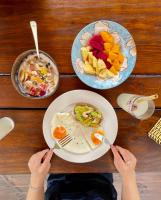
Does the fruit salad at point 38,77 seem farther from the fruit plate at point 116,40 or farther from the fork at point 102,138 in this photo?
the fork at point 102,138

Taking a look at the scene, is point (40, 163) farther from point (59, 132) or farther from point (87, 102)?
point (87, 102)

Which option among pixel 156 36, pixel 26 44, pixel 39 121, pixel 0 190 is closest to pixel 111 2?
pixel 156 36

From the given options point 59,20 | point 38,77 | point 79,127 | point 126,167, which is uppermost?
point 59,20

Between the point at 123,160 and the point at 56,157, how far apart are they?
19cm

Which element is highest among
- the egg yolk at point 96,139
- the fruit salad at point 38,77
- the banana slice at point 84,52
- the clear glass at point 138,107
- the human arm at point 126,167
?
the banana slice at point 84,52

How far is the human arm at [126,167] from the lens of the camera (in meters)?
0.94

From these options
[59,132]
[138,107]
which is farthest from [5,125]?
[138,107]

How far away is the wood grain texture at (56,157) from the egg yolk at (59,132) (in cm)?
5

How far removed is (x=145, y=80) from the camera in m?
0.94

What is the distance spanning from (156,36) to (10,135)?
489mm

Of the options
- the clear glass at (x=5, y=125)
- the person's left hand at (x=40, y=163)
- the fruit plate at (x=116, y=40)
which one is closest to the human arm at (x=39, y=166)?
the person's left hand at (x=40, y=163)

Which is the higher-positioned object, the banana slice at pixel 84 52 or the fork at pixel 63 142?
the banana slice at pixel 84 52

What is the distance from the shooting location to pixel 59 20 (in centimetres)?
93

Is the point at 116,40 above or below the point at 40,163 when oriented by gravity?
above
